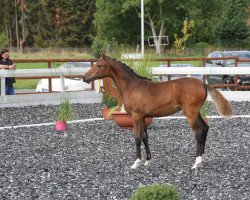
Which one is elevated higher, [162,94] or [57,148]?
[162,94]

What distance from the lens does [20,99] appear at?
1748 cm

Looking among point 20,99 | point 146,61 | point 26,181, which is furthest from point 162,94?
point 20,99

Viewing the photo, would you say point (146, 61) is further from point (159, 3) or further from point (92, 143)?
point (159, 3)

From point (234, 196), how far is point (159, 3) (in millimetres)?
65729

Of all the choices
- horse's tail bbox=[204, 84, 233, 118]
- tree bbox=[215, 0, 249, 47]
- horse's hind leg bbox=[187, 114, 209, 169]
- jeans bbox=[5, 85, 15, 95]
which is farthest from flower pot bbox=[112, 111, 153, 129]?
tree bbox=[215, 0, 249, 47]

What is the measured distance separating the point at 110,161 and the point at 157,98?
49.6 inches

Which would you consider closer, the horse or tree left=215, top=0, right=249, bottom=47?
the horse

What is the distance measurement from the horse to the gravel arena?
0.49 metres

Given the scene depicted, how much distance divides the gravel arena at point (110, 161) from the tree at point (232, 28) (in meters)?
50.5

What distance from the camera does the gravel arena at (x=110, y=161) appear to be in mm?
7754

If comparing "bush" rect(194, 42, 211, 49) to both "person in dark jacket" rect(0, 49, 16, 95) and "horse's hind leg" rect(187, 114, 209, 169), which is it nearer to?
"person in dark jacket" rect(0, 49, 16, 95)

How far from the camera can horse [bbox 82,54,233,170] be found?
367 inches

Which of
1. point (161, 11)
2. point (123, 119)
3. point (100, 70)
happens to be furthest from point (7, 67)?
point (161, 11)

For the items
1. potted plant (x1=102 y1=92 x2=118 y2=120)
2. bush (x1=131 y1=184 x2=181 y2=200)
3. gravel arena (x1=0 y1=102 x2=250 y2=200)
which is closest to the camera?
bush (x1=131 y1=184 x2=181 y2=200)
